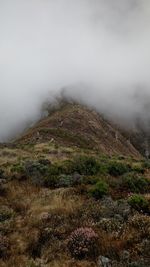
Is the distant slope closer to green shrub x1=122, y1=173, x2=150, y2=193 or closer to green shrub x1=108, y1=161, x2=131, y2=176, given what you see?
green shrub x1=108, y1=161, x2=131, y2=176

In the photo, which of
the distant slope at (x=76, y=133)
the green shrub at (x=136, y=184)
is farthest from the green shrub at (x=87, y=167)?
the distant slope at (x=76, y=133)

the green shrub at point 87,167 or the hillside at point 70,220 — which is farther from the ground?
the green shrub at point 87,167

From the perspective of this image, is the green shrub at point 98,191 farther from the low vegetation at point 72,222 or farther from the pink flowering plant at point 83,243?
the pink flowering plant at point 83,243

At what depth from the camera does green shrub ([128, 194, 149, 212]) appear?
541 inches

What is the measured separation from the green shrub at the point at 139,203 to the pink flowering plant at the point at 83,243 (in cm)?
261

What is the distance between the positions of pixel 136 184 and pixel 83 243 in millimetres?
7306

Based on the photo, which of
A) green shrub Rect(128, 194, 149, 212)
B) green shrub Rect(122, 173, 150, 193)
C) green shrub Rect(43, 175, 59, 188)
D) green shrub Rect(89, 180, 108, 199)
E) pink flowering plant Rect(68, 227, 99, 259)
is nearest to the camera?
pink flowering plant Rect(68, 227, 99, 259)

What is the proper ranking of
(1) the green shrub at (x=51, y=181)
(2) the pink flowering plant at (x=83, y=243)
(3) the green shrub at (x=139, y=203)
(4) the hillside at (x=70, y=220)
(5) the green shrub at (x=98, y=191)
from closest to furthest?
(4) the hillside at (x=70, y=220) < (2) the pink flowering plant at (x=83, y=243) < (3) the green shrub at (x=139, y=203) < (5) the green shrub at (x=98, y=191) < (1) the green shrub at (x=51, y=181)

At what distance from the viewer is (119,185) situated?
59.7 feet

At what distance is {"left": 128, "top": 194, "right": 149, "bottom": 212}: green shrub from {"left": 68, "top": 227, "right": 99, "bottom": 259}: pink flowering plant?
8.57ft

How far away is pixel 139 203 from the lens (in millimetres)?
13938

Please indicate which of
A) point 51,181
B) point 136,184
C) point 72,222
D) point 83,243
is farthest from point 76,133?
point 83,243

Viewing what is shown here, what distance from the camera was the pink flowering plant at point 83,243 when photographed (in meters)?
10.9

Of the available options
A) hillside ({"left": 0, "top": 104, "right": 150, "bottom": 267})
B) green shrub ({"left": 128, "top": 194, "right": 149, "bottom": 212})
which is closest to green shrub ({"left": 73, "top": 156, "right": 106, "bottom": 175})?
hillside ({"left": 0, "top": 104, "right": 150, "bottom": 267})
